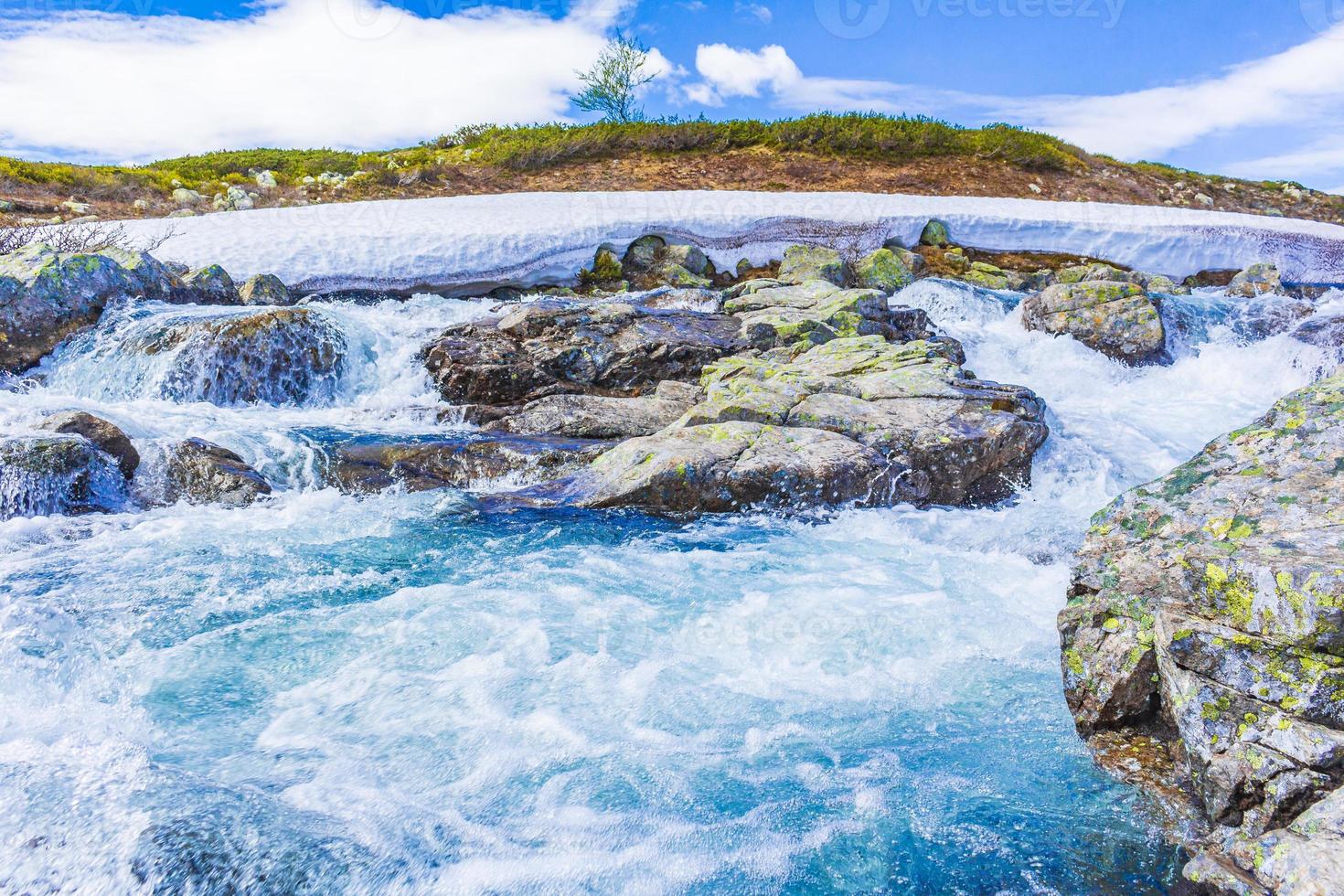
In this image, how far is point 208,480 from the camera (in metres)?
7.32

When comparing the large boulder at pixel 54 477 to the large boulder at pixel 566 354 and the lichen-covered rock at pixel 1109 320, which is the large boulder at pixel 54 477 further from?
the lichen-covered rock at pixel 1109 320

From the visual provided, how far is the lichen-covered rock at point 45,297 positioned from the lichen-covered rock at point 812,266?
1171 cm

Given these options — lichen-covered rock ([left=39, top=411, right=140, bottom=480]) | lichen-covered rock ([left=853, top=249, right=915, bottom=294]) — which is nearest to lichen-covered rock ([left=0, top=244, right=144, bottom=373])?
lichen-covered rock ([left=39, top=411, right=140, bottom=480])

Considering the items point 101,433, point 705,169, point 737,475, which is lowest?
point 737,475

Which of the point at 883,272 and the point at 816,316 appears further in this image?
the point at 883,272

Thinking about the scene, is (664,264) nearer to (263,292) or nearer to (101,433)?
(263,292)

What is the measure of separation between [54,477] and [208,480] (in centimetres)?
114

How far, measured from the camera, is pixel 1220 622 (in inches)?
120

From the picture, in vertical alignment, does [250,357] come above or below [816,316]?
below

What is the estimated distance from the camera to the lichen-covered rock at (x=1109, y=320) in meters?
12.8

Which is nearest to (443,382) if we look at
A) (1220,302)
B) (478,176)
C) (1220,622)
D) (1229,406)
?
(1220,622)

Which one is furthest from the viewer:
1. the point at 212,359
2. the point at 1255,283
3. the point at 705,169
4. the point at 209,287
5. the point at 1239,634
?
the point at 705,169

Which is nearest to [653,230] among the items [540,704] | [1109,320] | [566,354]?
[566,354]

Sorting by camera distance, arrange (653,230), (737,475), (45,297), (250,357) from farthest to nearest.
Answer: (653,230) < (45,297) < (250,357) < (737,475)
